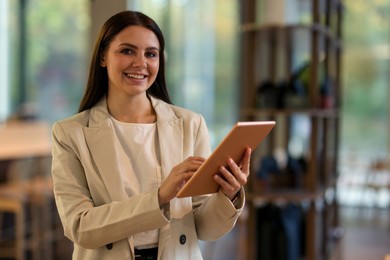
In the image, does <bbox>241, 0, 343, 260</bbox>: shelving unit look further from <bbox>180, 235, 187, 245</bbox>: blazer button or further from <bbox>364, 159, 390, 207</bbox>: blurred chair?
<bbox>364, 159, 390, 207</bbox>: blurred chair

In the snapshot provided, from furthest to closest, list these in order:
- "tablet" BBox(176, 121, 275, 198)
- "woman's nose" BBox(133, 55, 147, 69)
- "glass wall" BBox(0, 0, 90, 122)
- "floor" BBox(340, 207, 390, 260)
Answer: "glass wall" BBox(0, 0, 90, 122), "floor" BBox(340, 207, 390, 260), "woman's nose" BBox(133, 55, 147, 69), "tablet" BBox(176, 121, 275, 198)

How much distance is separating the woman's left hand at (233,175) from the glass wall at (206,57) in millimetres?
4587

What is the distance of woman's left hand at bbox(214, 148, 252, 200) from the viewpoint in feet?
4.14

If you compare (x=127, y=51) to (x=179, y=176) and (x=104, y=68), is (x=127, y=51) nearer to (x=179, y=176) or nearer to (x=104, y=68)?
(x=104, y=68)

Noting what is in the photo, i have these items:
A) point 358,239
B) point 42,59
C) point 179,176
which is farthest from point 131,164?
point 42,59

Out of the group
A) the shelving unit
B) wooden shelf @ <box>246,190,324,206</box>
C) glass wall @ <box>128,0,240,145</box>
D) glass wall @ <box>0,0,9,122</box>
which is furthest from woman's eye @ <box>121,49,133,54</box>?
glass wall @ <box>0,0,9,122</box>

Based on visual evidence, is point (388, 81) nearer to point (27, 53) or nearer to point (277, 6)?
point (277, 6)

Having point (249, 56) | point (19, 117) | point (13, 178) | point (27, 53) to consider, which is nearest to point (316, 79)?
point (249, 56)

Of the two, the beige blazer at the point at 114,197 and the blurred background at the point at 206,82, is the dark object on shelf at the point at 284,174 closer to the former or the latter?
the blurred background at the point at 206,82

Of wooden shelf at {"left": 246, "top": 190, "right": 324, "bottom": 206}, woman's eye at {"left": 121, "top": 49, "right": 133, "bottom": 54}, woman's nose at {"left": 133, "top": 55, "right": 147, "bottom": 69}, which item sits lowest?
wooden shelf at {"left": 246, "top": 190, "right": 324, "bottom": 206}

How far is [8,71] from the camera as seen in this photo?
8.59 metres

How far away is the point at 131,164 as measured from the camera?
1.37 metres

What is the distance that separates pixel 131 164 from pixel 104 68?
266 millimetres

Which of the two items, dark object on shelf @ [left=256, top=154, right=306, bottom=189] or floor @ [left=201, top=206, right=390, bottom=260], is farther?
floor @ [left=201, top=206, right=390, bottom=260]
